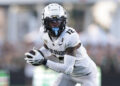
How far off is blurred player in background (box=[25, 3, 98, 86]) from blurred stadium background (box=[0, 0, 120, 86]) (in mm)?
3665

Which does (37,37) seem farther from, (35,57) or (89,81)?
(35,57)

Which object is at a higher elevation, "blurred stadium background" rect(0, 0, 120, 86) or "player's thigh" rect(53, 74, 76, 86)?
"player's thigh" rect(53, 74, 76, 86)

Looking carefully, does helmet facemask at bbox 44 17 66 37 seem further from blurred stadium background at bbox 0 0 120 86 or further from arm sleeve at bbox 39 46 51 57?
blurred stadium background at bbox 0 0 120 86

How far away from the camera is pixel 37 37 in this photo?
14.0m

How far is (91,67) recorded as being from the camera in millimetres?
8273

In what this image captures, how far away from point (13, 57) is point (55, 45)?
17.5 ft

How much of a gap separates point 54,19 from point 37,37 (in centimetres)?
615

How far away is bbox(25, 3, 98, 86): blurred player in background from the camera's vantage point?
7840mm

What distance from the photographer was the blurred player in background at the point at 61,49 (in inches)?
309

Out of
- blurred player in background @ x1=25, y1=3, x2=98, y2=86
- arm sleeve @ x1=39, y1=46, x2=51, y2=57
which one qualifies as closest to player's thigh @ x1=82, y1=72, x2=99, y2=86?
blurred player in background @ x1=25, y1=3, x2=98, y2=86

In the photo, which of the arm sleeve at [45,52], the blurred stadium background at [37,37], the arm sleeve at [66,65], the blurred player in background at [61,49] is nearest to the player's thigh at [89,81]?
the blurred player in background at [61,49]

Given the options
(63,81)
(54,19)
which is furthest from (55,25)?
(63,81)

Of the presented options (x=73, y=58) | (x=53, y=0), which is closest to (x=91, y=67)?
(x=73, y=58)

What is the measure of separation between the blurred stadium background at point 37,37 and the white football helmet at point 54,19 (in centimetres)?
401
